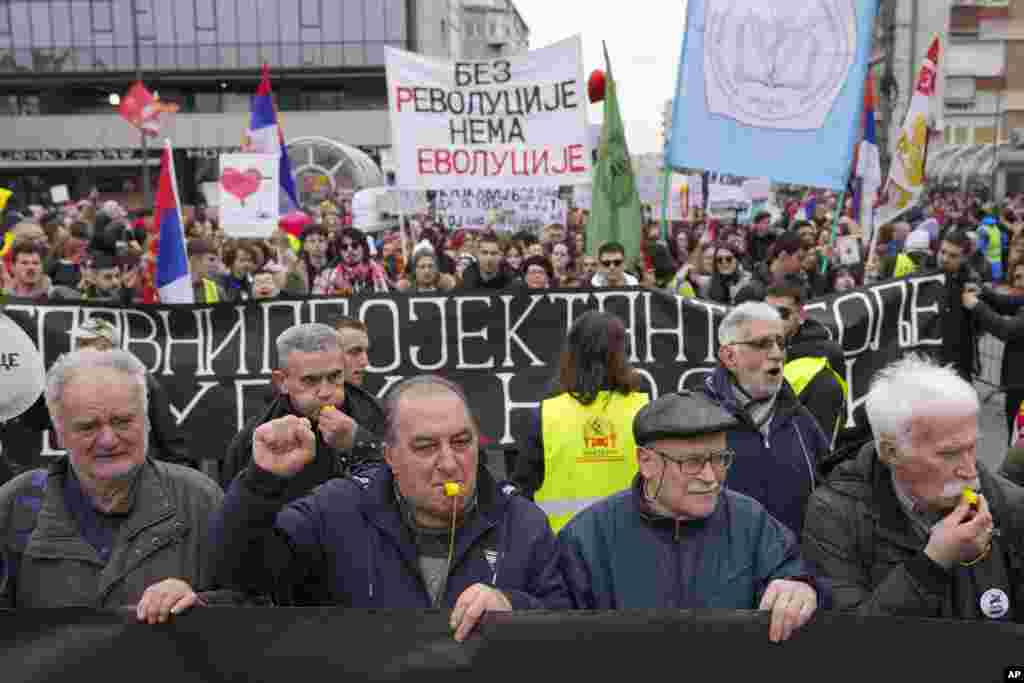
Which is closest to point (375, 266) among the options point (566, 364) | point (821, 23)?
point (821, 23)

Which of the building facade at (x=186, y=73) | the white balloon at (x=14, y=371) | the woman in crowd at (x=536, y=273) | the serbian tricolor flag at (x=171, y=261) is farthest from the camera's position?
the building facade at (x=186, y=73)

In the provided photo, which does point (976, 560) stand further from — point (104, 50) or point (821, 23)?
point (104, 50)

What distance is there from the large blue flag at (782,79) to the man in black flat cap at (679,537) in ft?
15.7

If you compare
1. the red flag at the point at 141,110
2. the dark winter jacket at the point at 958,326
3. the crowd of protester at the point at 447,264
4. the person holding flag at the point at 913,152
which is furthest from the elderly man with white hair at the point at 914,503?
the red flag at the point at 141,110

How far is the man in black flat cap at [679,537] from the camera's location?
2494 mm

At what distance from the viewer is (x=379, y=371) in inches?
274

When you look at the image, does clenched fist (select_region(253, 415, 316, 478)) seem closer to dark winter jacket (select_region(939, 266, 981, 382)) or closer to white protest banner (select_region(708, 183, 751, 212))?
dark winter jacket (select_region(939, 266, 981, 382))

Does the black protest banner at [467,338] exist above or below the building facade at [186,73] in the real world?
below

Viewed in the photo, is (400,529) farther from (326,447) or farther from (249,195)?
(249,195)

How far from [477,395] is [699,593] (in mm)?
4402

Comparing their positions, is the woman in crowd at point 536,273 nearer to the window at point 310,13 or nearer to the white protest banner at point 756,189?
the white protest banner at point 756,189

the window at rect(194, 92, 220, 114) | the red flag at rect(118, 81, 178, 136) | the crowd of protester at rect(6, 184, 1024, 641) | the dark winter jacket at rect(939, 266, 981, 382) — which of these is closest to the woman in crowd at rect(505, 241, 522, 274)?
the dark winter jacket at rect(939, 266, 981, 382)

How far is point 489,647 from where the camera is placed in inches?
85.5

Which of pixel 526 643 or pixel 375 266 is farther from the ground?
pixel 375 266
